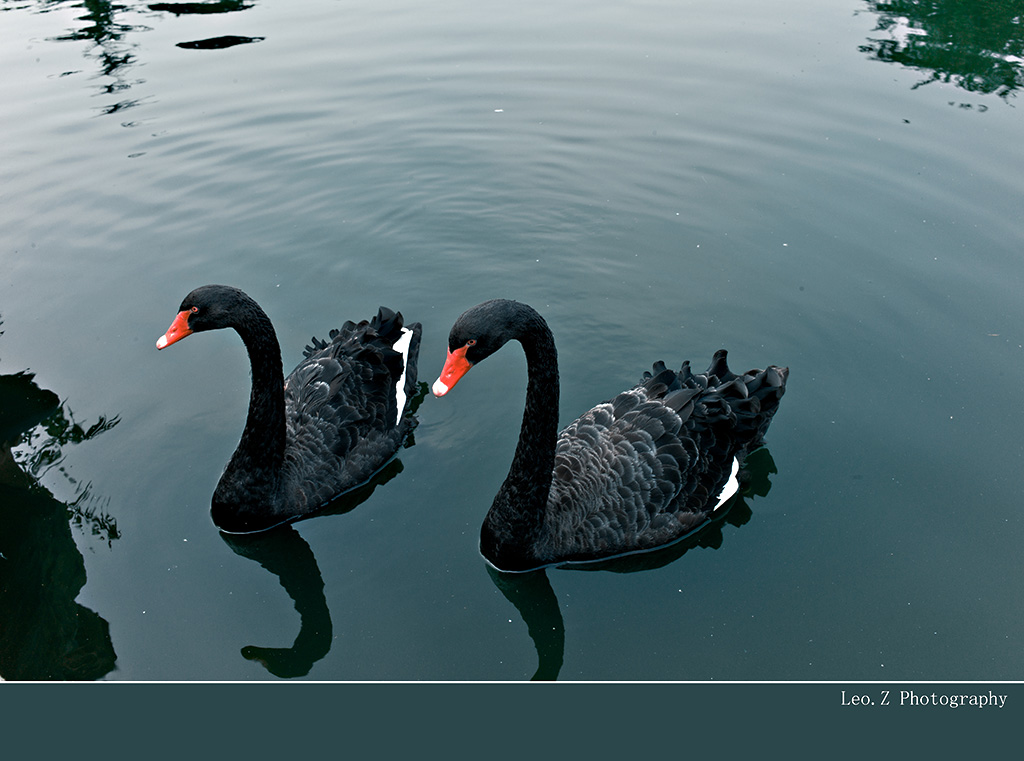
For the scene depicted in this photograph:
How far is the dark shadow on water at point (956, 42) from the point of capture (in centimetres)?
1080

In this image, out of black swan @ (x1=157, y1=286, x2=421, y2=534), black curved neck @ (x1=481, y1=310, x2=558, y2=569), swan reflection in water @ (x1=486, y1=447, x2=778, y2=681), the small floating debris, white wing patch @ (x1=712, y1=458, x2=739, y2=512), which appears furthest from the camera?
the small floating debris

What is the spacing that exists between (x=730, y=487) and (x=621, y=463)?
79 centimetres

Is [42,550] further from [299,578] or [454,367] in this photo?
[454,367]

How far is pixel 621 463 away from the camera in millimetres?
5121

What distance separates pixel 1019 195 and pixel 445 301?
5.58 m

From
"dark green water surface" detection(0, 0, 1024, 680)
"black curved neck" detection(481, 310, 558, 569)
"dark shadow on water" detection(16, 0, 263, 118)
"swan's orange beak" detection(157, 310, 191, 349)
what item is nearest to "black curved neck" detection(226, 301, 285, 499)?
"swan's orange beak" detection(157, 310, 191, 349)

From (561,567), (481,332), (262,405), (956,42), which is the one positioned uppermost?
(956,42)

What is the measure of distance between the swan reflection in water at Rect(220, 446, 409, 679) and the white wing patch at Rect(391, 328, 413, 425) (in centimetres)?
41

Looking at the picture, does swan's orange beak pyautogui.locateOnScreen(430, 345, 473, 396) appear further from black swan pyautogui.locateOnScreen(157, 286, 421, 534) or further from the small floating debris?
the small floating debris

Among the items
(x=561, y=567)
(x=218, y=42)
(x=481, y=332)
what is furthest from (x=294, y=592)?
(x=218, y=42)

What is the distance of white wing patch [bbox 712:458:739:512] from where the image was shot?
5367mm

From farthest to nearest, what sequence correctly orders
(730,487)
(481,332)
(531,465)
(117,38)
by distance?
(117,38) → (730,487) → (531,465) → (481,332)

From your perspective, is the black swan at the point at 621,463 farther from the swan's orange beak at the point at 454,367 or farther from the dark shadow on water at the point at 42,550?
the dark shadow on water at the point at 42,550

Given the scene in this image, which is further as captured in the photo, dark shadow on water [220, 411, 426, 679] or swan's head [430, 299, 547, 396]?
dark shadow on water [220, 411, 426, 679]
